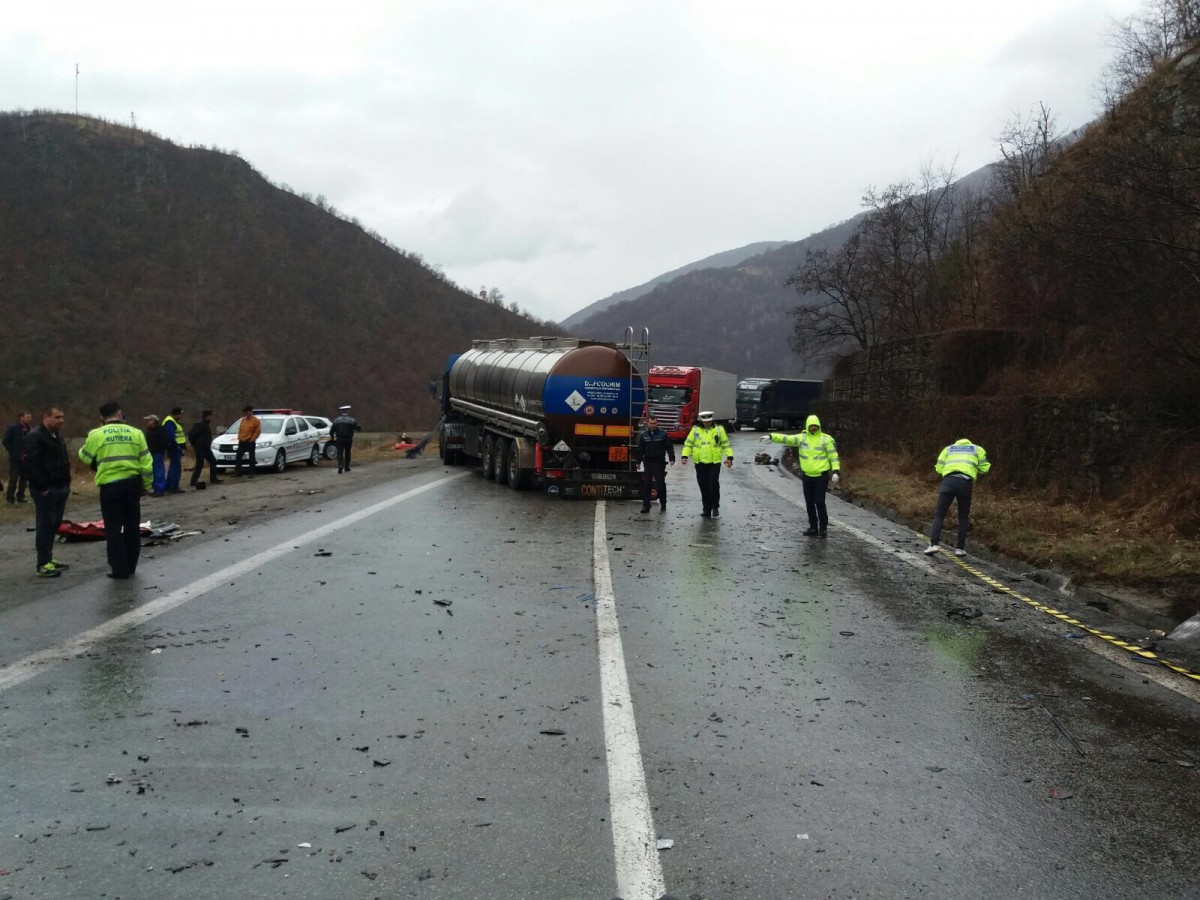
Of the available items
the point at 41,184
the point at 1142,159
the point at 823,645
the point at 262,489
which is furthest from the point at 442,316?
the point at 823,645

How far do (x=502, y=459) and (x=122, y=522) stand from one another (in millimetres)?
12052

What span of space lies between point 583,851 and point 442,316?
94356 millimetres

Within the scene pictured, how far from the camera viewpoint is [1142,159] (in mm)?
15484

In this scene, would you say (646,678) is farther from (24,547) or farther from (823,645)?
(24,547)

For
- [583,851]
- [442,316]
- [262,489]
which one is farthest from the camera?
[442,316]

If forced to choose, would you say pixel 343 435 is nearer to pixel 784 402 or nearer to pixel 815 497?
pixel 815 497

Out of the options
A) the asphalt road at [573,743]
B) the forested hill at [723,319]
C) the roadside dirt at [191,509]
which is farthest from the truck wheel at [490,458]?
the forested hill at [723,319]

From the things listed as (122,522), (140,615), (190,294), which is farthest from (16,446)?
(190,294)

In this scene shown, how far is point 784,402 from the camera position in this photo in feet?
210

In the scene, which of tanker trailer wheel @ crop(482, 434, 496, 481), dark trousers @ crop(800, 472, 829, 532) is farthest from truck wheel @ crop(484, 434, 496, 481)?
dark trousers @ crop(800, 472, 829, 532)

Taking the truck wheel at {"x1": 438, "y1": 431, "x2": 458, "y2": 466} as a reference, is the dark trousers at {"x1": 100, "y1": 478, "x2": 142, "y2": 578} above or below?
above

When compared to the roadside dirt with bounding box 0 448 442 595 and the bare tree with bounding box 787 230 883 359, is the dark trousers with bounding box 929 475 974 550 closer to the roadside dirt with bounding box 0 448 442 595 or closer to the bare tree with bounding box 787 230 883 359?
the roadside dirt with bounding box 0 448 442 595

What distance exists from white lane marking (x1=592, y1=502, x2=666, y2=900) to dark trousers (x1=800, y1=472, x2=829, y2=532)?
726cm

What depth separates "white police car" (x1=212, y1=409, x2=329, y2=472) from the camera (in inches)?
1034
